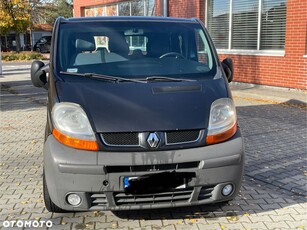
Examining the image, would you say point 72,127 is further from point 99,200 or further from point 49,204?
point 49,204

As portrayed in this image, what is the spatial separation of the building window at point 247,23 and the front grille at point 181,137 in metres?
9.13

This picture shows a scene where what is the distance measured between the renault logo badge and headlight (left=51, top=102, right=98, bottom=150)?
44 cm

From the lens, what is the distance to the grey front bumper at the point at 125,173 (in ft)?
10.6

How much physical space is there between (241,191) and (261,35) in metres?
8.67

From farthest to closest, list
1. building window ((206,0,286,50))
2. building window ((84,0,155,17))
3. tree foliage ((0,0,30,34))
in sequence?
tree foliage ((0,0,30,34)), building window ((84,0,155,17)), building window ((206,0,286,50))

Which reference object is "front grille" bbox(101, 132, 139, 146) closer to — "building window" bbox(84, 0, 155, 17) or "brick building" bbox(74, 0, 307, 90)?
"brick building" bbox(74, 0, 307, 90)

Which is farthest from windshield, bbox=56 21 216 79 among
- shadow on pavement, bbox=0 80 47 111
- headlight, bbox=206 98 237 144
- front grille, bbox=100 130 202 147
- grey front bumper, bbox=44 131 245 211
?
shadow on pavement, bbox=0 80 47 111

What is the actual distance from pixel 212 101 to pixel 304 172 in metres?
2.28

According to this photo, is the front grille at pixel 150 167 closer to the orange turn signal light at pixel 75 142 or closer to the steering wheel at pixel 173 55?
the orange turn signal light at pixel 75 142

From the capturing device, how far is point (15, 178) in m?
5.04

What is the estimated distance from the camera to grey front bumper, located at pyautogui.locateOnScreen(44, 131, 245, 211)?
3.22 meters

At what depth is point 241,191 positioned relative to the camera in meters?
4.54

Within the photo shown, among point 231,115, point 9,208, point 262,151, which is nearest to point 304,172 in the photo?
point 262,151

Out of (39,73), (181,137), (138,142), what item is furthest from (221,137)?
(39,73)
